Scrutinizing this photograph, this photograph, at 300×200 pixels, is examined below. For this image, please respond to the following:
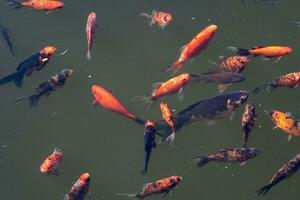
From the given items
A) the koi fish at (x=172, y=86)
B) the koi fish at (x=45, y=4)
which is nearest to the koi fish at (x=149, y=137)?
the koi fish at (x=172, y=86)

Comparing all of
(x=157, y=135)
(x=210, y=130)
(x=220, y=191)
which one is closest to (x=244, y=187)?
(x=220, y=191)

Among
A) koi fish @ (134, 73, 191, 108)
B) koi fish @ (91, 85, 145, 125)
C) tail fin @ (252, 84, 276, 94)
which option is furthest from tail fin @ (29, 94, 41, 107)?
tail fin @ (252, 84, 276, 94)

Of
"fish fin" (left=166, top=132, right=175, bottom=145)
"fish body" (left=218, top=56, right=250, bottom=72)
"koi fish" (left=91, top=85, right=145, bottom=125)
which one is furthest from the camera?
"koi fish" (left=91, top=85, right=145, bottom=125)

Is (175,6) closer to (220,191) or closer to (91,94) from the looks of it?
(91,94)

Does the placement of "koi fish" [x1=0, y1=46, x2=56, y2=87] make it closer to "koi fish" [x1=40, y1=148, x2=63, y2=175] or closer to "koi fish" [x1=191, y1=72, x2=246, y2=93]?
"koi fish" [x1=40, y1=148, x2=63, y2=175]

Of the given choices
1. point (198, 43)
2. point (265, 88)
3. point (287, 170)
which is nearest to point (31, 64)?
point (198, 43)

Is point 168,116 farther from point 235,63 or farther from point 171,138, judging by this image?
point 235,63
